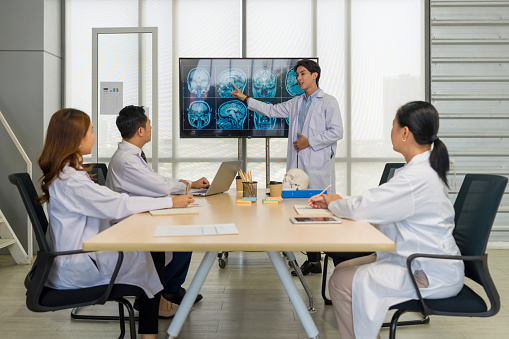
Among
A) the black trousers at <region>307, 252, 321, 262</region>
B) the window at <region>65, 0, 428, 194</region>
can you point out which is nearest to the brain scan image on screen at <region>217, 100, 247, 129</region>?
the window at <region>65, 0, 428, 194</region>

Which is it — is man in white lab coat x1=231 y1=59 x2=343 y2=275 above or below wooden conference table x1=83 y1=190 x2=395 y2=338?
above

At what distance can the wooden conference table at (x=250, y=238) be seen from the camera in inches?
59.9

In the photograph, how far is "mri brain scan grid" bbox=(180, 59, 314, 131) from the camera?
193 inches

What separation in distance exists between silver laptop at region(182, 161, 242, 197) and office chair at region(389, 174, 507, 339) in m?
1.41

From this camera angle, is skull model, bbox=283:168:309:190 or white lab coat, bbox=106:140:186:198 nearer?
white lab coat, bbox=106:140:186:198

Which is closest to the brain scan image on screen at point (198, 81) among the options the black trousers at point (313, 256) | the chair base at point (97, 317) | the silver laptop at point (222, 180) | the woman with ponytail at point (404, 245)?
the silver laptop at point (222, 180)

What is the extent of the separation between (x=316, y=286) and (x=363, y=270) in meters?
1.93

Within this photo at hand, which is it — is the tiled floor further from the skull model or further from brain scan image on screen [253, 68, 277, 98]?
brain scan image on screen [253, 68, 277, 98]

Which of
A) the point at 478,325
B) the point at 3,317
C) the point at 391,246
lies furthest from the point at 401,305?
the point at 3,317

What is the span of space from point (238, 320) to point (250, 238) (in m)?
1.57

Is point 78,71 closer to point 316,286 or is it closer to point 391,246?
point 316,286

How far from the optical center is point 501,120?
205 inches

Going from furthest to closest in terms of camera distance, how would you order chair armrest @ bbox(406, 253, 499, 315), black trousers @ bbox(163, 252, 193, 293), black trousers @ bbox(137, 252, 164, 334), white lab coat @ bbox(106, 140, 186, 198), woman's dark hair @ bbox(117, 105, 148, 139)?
1. black trousers @ bbox(163, 252, 193, 293)
2. woman's dark hair @ bbox(117, 105, 148, 139)
3. white lab coat @ bbox(106, 140, 186, 198)
4. black trousers @ bbox(137, 252, 164, 334)
5. chair armrest @ bbox(406, 253, 499, 315)

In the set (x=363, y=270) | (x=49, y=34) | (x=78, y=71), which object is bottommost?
(x=363, y=270)
